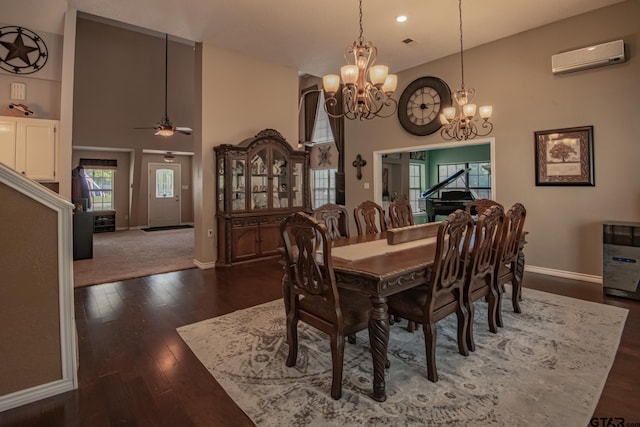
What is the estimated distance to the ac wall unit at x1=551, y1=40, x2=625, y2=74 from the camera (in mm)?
3829

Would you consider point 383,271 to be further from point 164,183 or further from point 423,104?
point 164,183

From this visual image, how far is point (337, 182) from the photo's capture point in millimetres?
7465

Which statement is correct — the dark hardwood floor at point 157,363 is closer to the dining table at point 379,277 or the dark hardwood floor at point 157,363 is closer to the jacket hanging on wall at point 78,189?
the dining table at point 379,277

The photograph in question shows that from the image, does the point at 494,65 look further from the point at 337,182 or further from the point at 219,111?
the point at 219,111

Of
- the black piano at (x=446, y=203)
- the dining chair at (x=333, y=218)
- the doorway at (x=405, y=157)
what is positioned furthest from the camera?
the black piano at (x=446, y=203)

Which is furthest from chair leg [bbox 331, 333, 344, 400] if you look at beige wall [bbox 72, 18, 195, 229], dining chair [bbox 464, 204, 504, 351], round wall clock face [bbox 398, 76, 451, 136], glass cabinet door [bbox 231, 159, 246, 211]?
beige wall [bbox 72, 18, 195, 229]

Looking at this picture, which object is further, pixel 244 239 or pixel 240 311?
pixel 244 239

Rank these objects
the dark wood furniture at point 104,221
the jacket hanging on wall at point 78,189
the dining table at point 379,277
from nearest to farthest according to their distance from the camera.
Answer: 1. the dining table at point 379,277
2. the jacket hanging on wall at point 78,189
3. the dark wood furniture at point 104,221

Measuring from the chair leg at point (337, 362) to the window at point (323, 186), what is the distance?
6.43 m

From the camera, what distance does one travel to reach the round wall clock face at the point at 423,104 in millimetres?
5539

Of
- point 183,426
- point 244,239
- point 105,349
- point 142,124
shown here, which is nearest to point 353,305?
point 183,426

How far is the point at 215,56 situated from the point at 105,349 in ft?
14.4

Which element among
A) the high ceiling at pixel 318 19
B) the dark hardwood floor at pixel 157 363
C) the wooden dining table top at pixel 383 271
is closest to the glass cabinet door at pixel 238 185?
the dark hardwood floor at pixel 157 363

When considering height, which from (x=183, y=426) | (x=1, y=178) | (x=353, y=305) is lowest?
(x=183, y=426)
